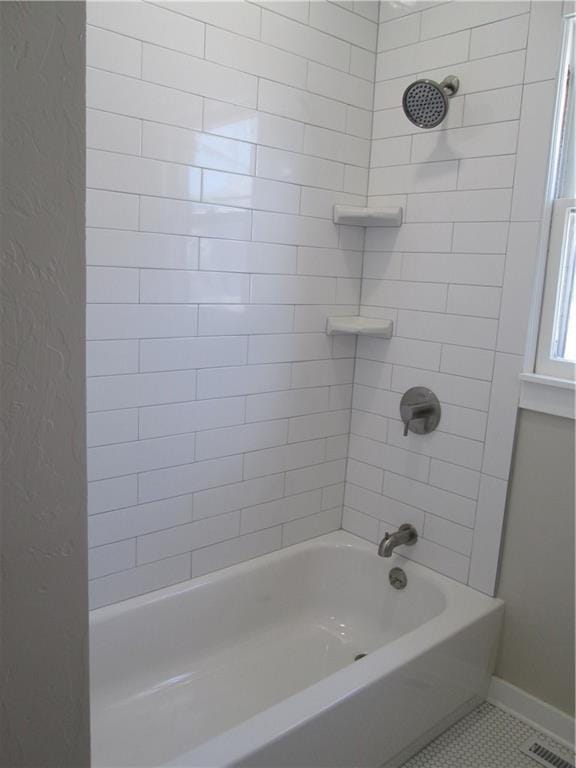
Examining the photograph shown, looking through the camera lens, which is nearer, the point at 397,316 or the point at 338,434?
the point at 397,316

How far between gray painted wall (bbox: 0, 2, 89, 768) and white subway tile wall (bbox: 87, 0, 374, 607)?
114 centimetres

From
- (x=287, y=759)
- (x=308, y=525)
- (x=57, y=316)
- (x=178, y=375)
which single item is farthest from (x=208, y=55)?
(x=287, y=759)

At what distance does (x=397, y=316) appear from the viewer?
7.27ft

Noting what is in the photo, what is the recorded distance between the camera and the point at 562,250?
1.81m

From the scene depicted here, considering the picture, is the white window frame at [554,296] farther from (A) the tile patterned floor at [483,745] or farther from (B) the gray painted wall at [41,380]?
(B) the gray painted wall at [41,380]

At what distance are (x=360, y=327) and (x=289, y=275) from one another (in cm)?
32

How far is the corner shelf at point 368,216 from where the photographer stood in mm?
2131

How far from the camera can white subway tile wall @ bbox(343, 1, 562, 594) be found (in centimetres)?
182

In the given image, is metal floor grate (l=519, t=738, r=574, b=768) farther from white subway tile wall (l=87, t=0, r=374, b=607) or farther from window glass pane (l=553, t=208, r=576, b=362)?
window glass pane (l=553, t=208, r=576, b=362)

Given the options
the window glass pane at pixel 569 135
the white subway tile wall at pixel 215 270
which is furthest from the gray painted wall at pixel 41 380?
the window glass pane at pixel 569 135

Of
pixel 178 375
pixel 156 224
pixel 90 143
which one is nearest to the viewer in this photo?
pixel 90 143

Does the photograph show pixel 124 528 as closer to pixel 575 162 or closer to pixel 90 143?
pixel 90 143

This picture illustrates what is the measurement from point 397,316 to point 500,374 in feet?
1.49

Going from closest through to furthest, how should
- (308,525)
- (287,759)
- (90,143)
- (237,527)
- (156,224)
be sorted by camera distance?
(287,759), (90,143), (156,224), (237,527), (308,525)
